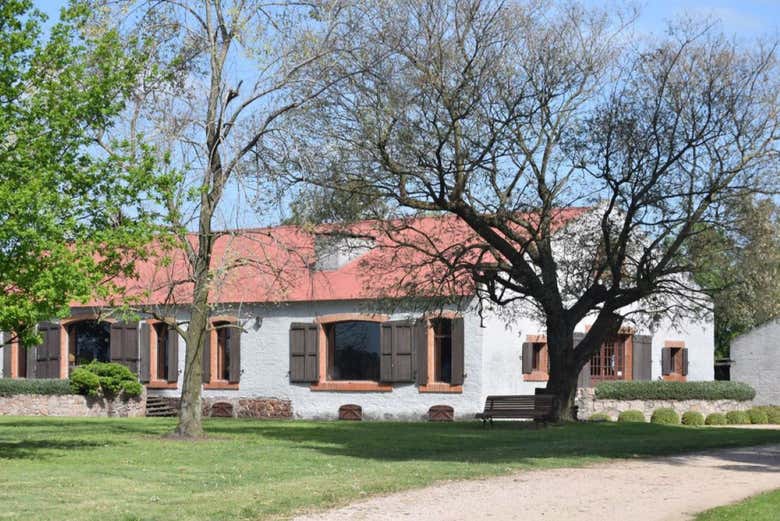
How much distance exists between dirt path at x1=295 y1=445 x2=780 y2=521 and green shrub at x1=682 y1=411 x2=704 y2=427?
16955 millimetres

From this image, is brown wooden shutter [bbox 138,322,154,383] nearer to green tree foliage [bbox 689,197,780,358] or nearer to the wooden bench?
the wooden bench

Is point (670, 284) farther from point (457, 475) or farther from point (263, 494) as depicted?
point (263, 494)

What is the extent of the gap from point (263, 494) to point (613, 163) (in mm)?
12741

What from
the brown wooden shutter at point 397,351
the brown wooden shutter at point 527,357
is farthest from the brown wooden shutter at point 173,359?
the brown wooden shutter at point 527,357

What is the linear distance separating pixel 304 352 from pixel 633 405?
32.0 ft

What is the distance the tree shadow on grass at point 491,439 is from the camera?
18.3 m

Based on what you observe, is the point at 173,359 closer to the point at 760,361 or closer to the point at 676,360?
the point at 676,360

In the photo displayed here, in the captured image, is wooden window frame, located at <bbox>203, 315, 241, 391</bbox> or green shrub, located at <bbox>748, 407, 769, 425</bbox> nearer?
wooden window frame, located at <bbox>203, 315, 241, 391</bbox>

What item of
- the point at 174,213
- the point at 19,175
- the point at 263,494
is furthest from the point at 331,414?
the point at 263,494

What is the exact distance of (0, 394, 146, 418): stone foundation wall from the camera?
109 ft

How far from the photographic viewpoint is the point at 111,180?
57.6ft

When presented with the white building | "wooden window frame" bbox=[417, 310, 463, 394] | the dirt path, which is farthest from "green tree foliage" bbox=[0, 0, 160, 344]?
"wooden window frame" bbox=[417, 310, 463, 394]

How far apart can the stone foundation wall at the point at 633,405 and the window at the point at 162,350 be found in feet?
42.5

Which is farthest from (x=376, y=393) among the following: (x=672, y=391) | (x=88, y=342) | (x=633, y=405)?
(x=88, y=342)
